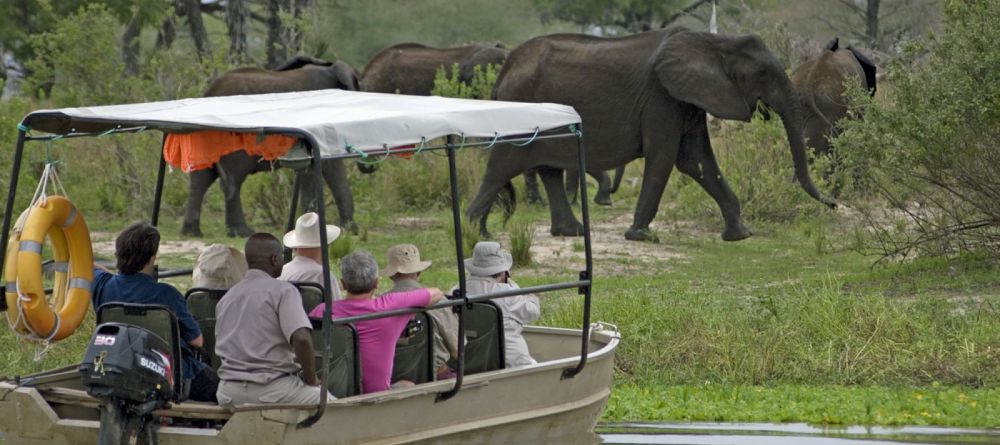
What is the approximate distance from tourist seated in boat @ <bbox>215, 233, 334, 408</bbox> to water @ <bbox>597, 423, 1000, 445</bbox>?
2527 mm

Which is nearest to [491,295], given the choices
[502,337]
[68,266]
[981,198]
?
[502,337]

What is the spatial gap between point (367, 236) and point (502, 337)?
10636 mm

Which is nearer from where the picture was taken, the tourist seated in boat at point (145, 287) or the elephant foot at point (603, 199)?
the tourist seated in boat at point (145, 287)

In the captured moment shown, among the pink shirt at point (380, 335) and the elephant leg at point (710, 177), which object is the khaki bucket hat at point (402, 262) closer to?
the pink shirt at point (380, 335)

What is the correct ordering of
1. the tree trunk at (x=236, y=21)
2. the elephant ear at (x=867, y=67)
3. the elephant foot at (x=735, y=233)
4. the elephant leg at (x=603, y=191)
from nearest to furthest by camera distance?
the elephant foot at (x=735, y=233), the elephant ear at (x=867, y=67), the elephant leg at (x=603, y=191), the tree trunk at (x=236, y=21)

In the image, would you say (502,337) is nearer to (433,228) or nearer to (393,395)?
(393,395)

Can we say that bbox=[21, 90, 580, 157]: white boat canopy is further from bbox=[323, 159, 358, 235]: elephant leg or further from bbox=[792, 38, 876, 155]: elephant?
bbox=[792, 38, 876, 155]: elephant

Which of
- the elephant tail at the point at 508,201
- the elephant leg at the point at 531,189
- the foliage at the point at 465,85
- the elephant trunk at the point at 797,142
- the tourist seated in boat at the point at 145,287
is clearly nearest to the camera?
the tourist seated in boat at the point at 145,287

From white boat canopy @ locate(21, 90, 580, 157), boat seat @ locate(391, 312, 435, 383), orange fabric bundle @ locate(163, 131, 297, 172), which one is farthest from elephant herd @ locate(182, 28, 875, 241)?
boat seat @ locate(391, 312, 435, 383)

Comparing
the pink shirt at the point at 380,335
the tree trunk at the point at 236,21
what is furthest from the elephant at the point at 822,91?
the pink shirt at the point at 380,335

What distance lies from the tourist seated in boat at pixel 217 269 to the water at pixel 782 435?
243 cm

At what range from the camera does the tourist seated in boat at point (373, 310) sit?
918 centimetres

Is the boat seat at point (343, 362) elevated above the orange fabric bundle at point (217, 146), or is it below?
below

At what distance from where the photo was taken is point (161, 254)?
1875 cm
